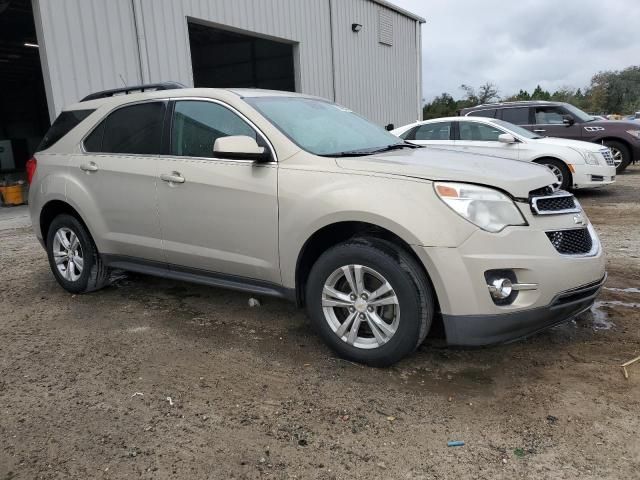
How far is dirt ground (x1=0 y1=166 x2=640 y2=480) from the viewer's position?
8.12ft

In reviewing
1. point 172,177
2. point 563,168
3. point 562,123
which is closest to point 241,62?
point 562,123

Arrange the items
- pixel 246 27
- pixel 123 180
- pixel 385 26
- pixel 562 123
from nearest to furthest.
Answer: pixel 123 180 → pixel 562 123 → pixel 246 27 → pixel 385 26

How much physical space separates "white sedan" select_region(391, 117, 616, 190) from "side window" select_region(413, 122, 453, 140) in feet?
0.22

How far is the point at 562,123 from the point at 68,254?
11.2 meters

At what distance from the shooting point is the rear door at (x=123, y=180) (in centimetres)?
426

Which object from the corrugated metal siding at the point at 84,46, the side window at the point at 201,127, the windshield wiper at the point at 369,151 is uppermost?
the corrugated metal siding at the point at 84,46

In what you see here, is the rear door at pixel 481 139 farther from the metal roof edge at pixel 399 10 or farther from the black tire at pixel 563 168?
the metal roof edge at pixel 399 10

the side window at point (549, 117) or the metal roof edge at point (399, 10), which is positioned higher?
the metal roof edge at point (399, 10)

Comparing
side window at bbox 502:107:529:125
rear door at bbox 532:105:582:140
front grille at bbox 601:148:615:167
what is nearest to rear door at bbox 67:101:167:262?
front grille at bbox 601:148:615:167

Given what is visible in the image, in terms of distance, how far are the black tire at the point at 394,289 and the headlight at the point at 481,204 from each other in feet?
1.33

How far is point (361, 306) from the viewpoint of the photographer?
3.27 metres

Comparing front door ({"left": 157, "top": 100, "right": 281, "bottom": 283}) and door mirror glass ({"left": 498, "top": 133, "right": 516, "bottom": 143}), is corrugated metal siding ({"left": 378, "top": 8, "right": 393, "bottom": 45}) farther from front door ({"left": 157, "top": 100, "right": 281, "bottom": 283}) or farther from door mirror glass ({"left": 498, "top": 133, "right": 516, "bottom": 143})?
front door ({"left": 157, "top": 100, "right": 281, "bottom": 283})

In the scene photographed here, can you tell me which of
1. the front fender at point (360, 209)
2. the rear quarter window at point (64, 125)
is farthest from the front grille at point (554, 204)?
the rear quarter window at point (64, 125)

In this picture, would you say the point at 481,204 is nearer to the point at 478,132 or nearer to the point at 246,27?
the point at 478,132
